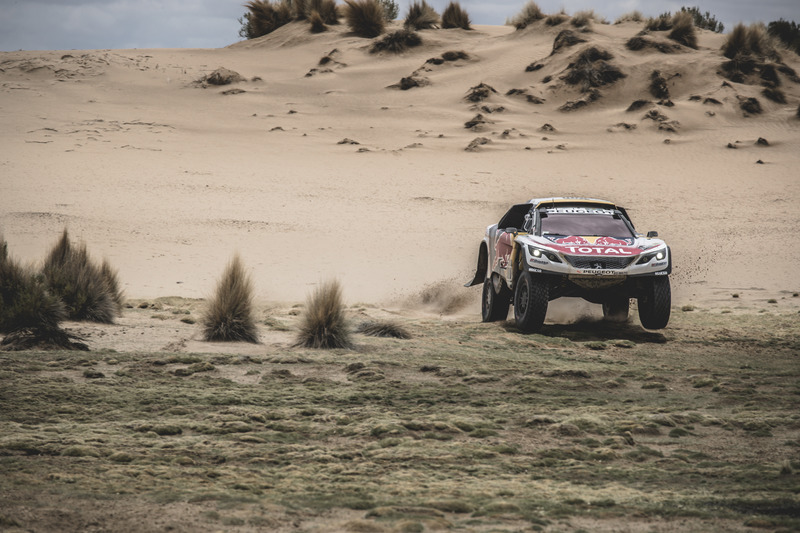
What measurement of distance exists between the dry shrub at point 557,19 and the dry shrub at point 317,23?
1052 centimetres

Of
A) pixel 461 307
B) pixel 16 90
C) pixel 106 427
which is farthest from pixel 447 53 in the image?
pixel 106 427

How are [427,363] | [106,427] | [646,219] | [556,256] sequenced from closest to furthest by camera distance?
[106,427] < [427,363] < [556,256] < [646,219]

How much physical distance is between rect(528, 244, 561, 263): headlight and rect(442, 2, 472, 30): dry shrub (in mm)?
32989

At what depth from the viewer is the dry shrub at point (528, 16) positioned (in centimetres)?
4034

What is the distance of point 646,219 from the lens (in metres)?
21.8

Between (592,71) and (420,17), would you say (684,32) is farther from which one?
(420,17)

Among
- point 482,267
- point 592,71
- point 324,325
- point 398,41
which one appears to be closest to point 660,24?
point 592,71

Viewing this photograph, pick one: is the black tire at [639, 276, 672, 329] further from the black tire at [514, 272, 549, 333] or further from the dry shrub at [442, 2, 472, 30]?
the dry shrub at [442, 2, 472, 30]

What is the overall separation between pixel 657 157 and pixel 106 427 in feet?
77.9

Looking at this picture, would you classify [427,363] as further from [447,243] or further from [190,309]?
[447,243]

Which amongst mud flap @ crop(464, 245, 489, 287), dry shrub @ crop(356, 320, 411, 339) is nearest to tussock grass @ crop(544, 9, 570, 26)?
mud flap @ crop(464, 245, 489, 287)

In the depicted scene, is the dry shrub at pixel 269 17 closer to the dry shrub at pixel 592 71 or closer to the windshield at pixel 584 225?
the dry shrub at pixel 592 71

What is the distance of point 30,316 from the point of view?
9.26 metres

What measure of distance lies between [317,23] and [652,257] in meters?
34.2
